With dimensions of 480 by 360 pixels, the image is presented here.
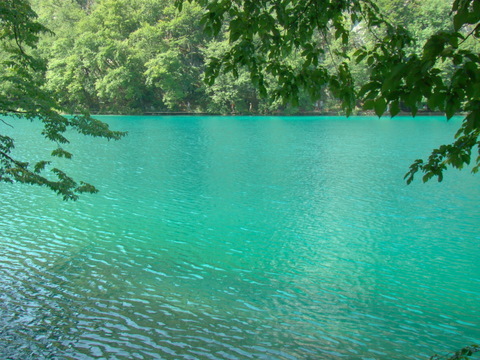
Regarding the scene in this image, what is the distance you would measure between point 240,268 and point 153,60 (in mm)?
53959

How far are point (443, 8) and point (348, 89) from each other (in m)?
68.7

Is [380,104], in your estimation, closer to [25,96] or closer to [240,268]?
[25,96]

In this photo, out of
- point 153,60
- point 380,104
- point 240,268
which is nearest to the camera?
point 380,104

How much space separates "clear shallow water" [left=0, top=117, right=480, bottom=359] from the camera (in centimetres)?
576

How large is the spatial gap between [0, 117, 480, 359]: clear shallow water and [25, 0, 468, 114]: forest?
4154cm

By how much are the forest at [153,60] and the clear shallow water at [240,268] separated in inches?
1636

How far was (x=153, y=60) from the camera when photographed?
57250 millimetres

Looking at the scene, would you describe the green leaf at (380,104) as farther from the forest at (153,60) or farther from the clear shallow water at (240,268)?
the forest at (153,60)

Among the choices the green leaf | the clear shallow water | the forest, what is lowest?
the clear shallow water

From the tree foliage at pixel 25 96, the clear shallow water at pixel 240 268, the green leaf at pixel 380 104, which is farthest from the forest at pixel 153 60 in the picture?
the green leaf at pixel 380 104

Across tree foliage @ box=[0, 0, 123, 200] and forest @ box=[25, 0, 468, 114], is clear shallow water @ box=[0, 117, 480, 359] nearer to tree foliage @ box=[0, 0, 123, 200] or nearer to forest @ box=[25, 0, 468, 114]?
tree foliage @ box=[0, 0, 123, 200]

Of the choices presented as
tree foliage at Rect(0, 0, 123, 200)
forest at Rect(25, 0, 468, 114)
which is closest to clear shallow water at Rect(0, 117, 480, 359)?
tree foliage at Rect(0, 0, 123, 200)

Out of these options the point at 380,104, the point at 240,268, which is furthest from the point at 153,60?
the point at 380,104

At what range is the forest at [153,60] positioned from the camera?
Result: 56469 mm
